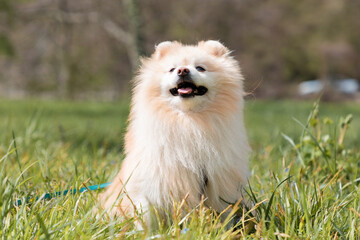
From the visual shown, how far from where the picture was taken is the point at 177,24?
18859 millimetres

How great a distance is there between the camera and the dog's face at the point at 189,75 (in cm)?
262

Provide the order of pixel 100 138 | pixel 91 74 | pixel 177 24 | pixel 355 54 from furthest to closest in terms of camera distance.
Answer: pixel 355 54
pixel 91 74
pixel 177 24
pixel 100 138

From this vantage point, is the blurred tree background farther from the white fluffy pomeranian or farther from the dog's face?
the white fluffy pomeranian

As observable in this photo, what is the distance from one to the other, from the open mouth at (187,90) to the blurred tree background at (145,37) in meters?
6.45

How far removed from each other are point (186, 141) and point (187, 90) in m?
0.35

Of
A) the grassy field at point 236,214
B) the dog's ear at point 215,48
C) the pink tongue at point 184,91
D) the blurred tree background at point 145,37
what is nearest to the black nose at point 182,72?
the pink tongue at point 184,91

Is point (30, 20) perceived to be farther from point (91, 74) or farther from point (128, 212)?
point (128, 212)

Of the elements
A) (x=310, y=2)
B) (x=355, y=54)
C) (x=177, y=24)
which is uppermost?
(x=310, y=2)

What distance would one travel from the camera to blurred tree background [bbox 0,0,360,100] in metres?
17.6

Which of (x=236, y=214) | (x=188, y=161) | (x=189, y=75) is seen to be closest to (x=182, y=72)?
(x=189, y=75)

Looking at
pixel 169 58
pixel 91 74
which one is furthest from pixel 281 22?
pixel 169 58

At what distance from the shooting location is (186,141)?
259 centimetres

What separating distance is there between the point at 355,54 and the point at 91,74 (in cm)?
2409

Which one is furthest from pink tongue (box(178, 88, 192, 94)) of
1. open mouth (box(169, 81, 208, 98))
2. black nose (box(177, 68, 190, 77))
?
black nose (box(177, 68, 190, 77))
